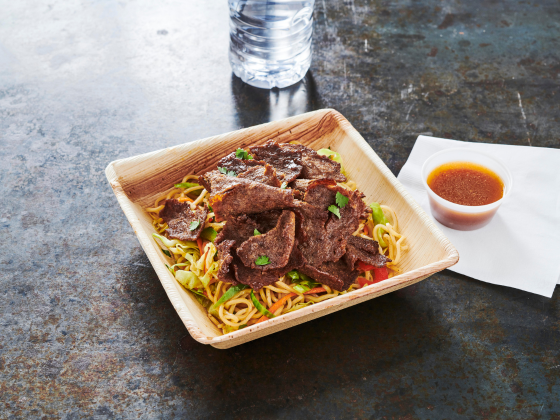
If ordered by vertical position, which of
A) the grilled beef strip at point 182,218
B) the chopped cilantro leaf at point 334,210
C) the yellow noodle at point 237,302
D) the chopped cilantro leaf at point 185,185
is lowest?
the yellow noodle at point 237,302

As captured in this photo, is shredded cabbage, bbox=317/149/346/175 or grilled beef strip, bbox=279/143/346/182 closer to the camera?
grilled beef strip, bbox=279/143/346/182

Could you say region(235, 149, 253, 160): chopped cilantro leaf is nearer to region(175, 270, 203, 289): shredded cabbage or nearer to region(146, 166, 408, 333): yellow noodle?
region(146, 166, 408, 333): yellow noodle

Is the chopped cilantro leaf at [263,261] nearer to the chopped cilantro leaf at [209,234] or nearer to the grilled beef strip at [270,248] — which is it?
the grilled beef strip at [270,248]

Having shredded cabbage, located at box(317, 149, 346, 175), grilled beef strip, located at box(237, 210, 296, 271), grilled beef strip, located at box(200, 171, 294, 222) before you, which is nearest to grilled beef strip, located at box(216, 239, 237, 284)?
grilled beef strip, located at box(237, 210, 296, 271)

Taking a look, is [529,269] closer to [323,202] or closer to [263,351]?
[323,202]

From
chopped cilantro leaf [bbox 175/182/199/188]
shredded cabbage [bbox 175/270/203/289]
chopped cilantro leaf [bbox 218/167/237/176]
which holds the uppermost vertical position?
chopped cilantro leaf [bbox 218/167/237/176]

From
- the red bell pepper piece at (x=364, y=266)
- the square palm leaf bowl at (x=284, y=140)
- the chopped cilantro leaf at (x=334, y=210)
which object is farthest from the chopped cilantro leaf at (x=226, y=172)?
the red bell pepper piece at (x=364, y=266)

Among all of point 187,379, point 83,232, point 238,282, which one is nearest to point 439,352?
point 238,282
